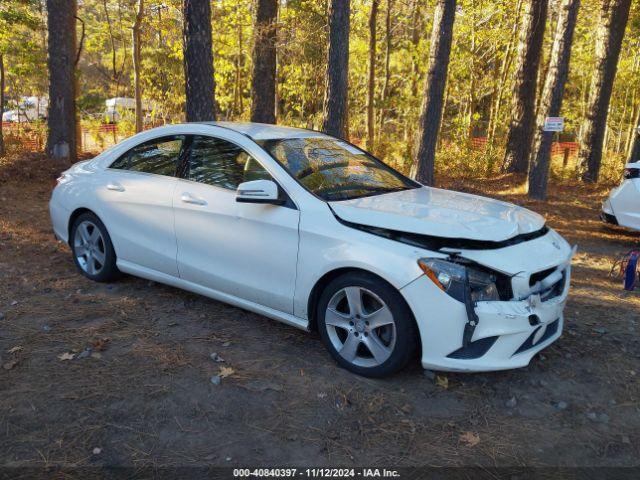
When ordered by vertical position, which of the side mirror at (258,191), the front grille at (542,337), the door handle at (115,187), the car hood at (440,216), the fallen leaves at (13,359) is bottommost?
the fallen leaves at (13,359)

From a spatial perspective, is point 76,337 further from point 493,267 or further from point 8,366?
point 493,267

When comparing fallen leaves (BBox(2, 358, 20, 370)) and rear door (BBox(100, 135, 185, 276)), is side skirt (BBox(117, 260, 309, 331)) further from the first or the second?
fallen leaves (BBox(2, 358, 20, 370))

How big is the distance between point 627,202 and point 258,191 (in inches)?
211

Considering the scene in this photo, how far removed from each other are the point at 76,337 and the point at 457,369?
2.90m

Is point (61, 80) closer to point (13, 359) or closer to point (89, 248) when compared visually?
point (89, 248)

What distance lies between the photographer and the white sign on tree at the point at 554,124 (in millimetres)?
8805

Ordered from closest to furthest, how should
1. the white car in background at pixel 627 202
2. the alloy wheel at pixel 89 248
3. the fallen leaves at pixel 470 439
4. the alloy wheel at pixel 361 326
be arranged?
the fallen leaves at pixel 470 439, the alloy wheel at pixel 361 326, the alloy wheel at pixel 89 248, the white car in background at pixel 627 202

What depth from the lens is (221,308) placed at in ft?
16.4

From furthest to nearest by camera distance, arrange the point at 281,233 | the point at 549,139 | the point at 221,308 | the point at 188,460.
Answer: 1. the point at 549,139
2. the point at 221,308
3. the point at 281,233
4. the point at 188,460

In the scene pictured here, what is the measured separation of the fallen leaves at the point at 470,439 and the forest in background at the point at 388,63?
7503mm

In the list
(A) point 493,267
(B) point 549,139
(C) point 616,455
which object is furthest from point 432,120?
(C) point 616,455

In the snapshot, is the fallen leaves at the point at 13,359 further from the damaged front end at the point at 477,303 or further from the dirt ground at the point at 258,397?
the damaged front end at the point at 477,303

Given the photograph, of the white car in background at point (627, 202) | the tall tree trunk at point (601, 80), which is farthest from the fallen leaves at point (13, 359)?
the tall tree trunk at point (601, 80)

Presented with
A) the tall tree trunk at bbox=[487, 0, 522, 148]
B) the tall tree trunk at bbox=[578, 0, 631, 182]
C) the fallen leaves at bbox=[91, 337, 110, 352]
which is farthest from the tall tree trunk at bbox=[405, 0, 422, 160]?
the fallen leaves at bbox=[91, 337, 110, 352]
